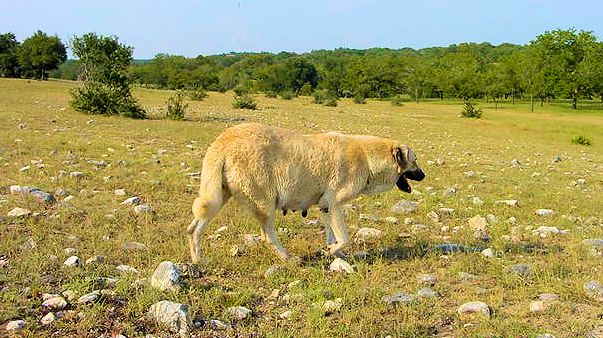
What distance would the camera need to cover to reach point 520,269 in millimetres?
7273

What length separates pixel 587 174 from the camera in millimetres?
18047

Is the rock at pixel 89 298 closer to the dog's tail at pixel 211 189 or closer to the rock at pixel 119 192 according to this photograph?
the dog's tail at pixel 211 189

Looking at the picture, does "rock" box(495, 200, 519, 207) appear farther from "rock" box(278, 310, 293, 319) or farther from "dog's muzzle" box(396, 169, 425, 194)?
"rock" box(278, 310, 293, 319)

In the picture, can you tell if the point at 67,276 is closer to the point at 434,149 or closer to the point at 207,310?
the point at 207,310

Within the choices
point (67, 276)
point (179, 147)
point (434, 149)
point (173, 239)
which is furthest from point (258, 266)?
point (434, 149)

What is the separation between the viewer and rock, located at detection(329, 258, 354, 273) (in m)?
7.24

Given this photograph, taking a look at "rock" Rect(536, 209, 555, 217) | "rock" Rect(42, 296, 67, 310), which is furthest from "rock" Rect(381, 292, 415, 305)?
"rock" Rect(536, 209, 555, 217)

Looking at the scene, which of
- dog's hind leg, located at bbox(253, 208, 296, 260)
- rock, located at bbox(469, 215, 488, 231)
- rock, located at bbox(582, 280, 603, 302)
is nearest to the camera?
rock, located at bbox(582, 280, 603, 302)

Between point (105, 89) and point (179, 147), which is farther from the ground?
point (105, 89)

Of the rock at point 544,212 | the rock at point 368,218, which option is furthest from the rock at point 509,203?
the rock at point 368,218

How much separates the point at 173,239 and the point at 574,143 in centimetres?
3062

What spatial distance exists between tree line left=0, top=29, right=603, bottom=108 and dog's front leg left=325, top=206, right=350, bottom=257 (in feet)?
221

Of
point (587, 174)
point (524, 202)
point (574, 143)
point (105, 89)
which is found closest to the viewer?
point (524, 202)

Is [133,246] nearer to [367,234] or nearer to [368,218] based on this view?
[367,234]
